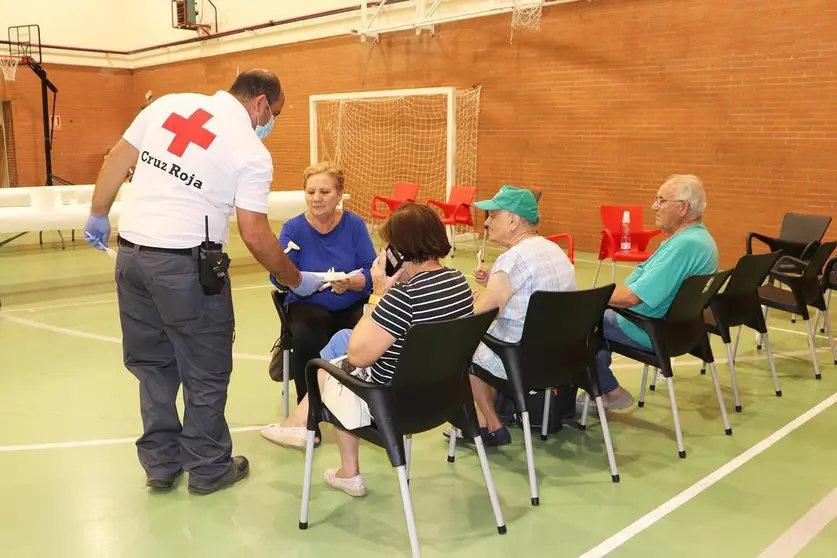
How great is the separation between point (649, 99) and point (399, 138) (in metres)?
4.08

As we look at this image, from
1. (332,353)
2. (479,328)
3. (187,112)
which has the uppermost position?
(187,112)

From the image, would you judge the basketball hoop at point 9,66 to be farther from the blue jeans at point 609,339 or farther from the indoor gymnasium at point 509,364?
the blue jeans at point 609,339

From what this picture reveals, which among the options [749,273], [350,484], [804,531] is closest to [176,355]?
[350,484]

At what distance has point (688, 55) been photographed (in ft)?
25.2

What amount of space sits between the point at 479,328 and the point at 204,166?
1.13 m

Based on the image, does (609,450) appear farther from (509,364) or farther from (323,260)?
(323,260)

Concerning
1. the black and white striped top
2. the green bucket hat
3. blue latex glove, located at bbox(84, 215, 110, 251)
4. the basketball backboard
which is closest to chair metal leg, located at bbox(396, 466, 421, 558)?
the black and white striped top

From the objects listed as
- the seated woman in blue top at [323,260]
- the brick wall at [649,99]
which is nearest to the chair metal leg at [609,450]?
the seated woman in blue top at [323,260]

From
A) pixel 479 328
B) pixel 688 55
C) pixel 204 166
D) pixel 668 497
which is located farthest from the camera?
pixel 688 55

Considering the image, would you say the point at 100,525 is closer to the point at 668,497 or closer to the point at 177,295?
the point at 177,295

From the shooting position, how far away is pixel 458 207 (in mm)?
8117

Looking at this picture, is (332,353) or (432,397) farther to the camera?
(332,353)

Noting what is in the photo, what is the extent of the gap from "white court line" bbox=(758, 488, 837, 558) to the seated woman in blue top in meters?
1.98

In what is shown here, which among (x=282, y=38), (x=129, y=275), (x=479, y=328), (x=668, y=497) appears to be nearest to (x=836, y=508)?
(x=668, y=497)
